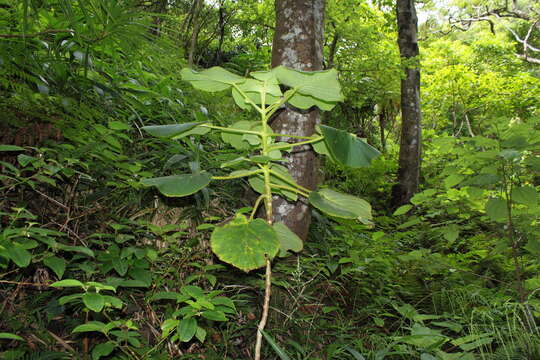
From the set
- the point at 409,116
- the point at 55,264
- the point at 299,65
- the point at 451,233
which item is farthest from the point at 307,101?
the point at 409,116

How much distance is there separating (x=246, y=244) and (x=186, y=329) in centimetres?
37

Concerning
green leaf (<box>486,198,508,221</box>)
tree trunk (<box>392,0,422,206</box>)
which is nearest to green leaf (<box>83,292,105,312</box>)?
green leaf (<box>486,198,508,221</box>)

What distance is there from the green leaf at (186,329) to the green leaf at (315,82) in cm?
76

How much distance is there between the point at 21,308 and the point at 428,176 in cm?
610

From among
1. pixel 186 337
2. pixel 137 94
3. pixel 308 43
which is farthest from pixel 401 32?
pixel 186 337

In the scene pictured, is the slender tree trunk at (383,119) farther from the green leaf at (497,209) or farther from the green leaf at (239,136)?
the green leaf at (239,136)

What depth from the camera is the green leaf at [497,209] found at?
1.64m

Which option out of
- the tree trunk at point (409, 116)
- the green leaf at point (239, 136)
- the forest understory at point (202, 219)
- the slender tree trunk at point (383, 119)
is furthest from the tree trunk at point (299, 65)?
the slender tree trunk at point (383, 119)

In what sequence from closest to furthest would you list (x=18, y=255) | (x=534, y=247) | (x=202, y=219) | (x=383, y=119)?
(x=18, y=255) < (x=202, y=219) < (x=534, y=247) < (x=383, y=119)

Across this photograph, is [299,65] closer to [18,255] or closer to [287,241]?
[287,241]

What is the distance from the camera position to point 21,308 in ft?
3.67

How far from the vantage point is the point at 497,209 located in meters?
1.66

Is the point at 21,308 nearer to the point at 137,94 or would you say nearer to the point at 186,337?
the point at 186,337

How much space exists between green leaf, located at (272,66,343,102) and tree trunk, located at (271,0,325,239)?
2.26 feet
